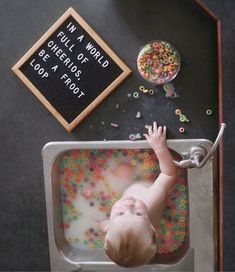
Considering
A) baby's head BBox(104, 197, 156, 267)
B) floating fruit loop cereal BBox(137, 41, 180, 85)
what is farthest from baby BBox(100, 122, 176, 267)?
floating fruit loop cereal BBox(137, 41, 180, 85)

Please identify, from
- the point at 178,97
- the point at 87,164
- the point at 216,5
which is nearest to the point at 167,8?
the point at 216,5

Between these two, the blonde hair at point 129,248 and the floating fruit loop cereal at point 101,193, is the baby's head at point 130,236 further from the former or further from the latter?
the floating fruit loop cereal at point 101,193

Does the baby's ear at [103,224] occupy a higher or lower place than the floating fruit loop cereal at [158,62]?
lower

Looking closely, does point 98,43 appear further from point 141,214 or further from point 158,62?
point 141,214

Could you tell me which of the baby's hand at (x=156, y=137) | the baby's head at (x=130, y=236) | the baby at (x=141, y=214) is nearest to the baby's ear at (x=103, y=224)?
the baby at (x=141, y=214)

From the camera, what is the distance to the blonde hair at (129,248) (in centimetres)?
130

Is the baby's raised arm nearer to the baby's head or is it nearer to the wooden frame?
the baby's head

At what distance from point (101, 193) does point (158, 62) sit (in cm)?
45

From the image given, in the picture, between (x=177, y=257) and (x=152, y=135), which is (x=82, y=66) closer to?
(x=152, y=135)

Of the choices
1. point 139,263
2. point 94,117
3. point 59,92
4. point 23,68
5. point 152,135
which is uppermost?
point 23,68

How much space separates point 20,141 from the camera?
149 centimetres

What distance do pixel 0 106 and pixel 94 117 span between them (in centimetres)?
29

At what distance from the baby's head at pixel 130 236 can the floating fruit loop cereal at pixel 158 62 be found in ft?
1.17

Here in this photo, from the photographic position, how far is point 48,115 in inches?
57.4
